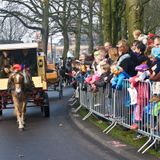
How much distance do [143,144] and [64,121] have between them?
5.90 metres

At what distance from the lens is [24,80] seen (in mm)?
15180

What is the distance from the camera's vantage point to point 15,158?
10.3 metres

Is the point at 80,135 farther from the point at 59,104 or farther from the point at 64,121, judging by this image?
the point at 59,104

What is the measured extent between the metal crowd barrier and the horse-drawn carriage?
1986mm

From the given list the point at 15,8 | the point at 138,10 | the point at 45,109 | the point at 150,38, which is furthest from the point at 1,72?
the point at 15,8

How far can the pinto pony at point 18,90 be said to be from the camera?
14.9m

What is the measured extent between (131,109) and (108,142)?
83 cm

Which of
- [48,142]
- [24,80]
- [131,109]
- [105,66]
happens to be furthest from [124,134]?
[24,80]

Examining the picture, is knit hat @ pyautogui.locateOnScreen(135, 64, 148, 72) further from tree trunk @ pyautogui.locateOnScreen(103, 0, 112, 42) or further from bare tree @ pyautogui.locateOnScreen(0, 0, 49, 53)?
bare tree @ pyautogui.locateOnScreen(0, 0, 49, 53)

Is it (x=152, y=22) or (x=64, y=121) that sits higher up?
(x=152, y=22)

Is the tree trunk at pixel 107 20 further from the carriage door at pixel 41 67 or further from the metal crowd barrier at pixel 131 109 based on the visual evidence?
the metal crowd barrier at pixel 131 109

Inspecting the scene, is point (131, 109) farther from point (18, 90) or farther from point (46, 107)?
point (46, 107)

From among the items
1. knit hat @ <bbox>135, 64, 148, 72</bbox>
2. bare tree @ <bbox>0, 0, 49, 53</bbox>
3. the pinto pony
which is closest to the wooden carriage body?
the pinto pony

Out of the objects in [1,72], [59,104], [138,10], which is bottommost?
[59,104]
